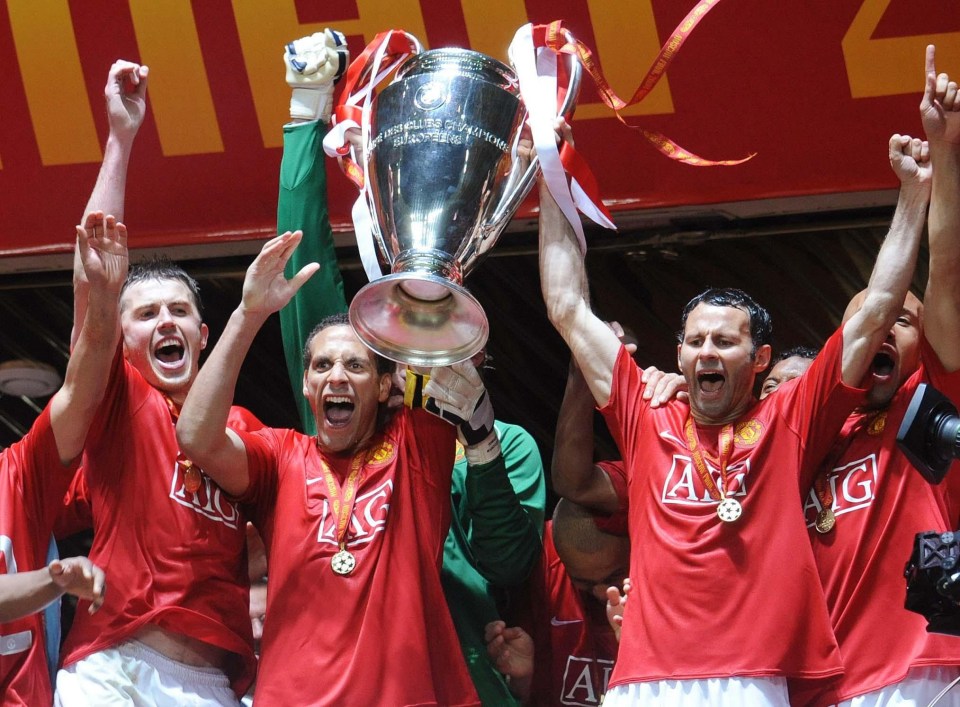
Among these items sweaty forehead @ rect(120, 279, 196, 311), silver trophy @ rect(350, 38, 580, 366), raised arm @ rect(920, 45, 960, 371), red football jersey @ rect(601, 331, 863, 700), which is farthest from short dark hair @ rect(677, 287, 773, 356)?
sweaty forehead @ rect(120, 279, 196, 311)

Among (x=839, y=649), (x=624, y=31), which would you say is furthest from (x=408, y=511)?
(x=624, y=31)

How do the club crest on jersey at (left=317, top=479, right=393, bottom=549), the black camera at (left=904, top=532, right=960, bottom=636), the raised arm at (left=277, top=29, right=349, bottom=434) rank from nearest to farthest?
the black camera at (left=904, top=532, right=960, bottom=636)
the club crest on jersey at (left=317, top=479, right=393, bottom=549)
the raised arm at (left=277, top=29, right=349, bottom=434)

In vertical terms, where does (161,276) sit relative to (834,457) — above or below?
above

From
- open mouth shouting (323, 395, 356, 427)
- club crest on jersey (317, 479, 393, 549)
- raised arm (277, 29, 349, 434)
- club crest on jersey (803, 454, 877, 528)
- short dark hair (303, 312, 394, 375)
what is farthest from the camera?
raised arm (277, 29, 349, 434)

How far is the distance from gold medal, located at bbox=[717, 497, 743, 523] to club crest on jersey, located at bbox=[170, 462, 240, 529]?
3.53 feet

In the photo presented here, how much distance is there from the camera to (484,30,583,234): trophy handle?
3564 mm

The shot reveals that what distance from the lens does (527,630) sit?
13.5 feet

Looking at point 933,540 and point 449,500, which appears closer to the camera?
point 933,540

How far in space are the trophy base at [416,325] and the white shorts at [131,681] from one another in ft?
2.63

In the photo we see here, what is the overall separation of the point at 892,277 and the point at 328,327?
125 cm

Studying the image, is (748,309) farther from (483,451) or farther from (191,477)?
(191,477)

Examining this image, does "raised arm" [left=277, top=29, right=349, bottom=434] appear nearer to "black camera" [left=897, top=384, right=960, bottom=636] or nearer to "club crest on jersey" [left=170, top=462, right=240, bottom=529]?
"club crest on jersey" [left=170, top=462, right=240, bottom=529]

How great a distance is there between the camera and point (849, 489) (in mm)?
3451

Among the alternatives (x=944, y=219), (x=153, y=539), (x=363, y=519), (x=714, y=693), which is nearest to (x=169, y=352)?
(x=153, y=539)
